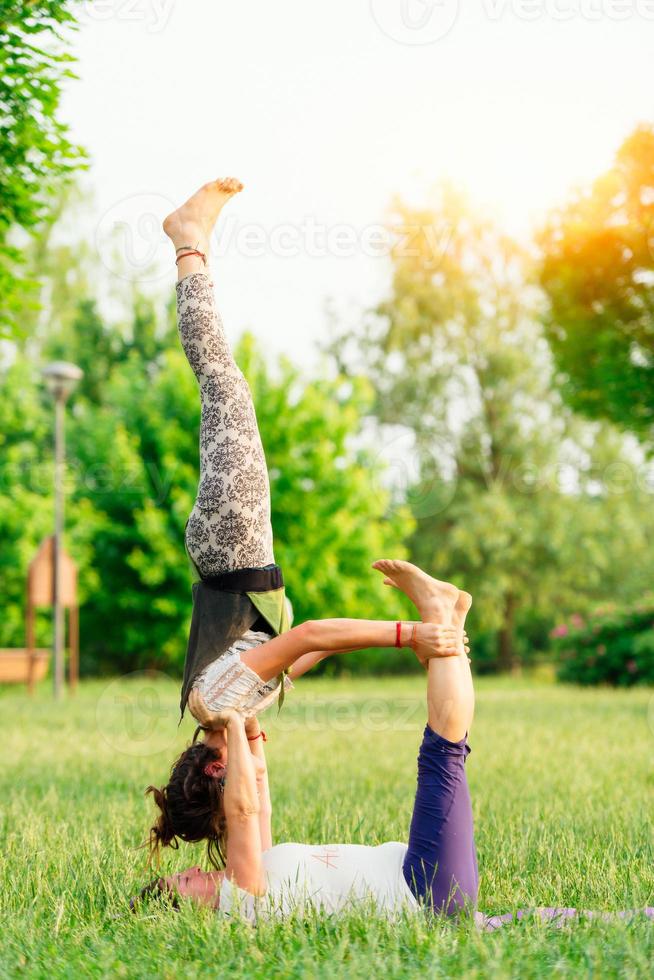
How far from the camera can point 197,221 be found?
4.27m

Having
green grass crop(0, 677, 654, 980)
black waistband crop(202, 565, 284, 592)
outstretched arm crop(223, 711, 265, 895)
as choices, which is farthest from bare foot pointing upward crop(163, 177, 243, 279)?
green grass crop(0, 677, 654, 980)

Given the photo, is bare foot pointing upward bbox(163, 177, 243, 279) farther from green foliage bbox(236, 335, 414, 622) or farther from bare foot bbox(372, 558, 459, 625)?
green foliage bbox(236, 335, 414, 622)

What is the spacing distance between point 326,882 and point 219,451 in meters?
1.64

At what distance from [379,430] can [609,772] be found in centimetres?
2062

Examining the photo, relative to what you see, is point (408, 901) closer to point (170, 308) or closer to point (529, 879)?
point (529, 879)

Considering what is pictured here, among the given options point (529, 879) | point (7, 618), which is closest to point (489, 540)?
point (7, 618)

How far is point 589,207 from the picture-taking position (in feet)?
47.0

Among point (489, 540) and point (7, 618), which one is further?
point (489, 540)

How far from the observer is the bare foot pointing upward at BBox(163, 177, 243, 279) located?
4215 mm

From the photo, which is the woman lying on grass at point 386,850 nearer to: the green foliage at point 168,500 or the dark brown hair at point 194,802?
the dark brown hair at point 194,802

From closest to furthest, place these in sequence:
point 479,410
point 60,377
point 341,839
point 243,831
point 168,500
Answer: point 243,831 < point 341,839 < point 60,377 < point 168,500 < point 479,410

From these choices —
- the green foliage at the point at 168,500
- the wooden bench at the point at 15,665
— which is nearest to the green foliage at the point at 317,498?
the green foliage at the point at 168,500

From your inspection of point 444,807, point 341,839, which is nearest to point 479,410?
point 341,839

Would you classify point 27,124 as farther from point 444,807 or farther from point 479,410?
point 479,410
